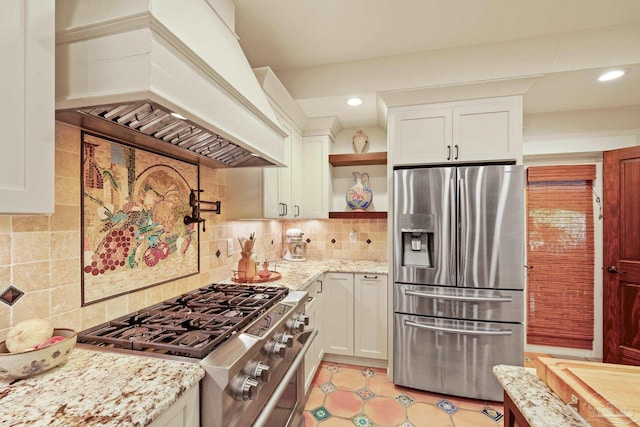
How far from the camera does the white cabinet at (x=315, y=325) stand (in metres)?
2.12

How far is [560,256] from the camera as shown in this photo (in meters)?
2.84

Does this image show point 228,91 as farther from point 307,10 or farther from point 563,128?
point 563,128

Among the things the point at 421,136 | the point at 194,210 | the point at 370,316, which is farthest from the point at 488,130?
the point at 194,210

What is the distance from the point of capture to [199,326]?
3.75ft

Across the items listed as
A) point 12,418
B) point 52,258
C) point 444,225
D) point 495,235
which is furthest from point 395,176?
point 12,418

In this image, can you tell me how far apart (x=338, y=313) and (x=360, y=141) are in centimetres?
176

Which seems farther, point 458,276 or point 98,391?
point 458,276

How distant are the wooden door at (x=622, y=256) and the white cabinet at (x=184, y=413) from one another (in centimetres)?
344

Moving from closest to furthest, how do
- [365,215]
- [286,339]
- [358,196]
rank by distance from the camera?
[286,339]
[365,215]
[358,196]

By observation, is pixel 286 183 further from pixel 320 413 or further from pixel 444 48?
pixel 320 413

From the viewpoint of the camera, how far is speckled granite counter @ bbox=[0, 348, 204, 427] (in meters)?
0.64

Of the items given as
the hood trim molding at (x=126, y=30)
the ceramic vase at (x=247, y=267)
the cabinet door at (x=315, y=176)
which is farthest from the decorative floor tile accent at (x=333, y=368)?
the hood trim molding at (x=126, y=30)

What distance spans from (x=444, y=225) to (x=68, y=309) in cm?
220

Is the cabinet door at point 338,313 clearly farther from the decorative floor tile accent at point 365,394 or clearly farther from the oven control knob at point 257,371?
the oven control knob at point 257,371
